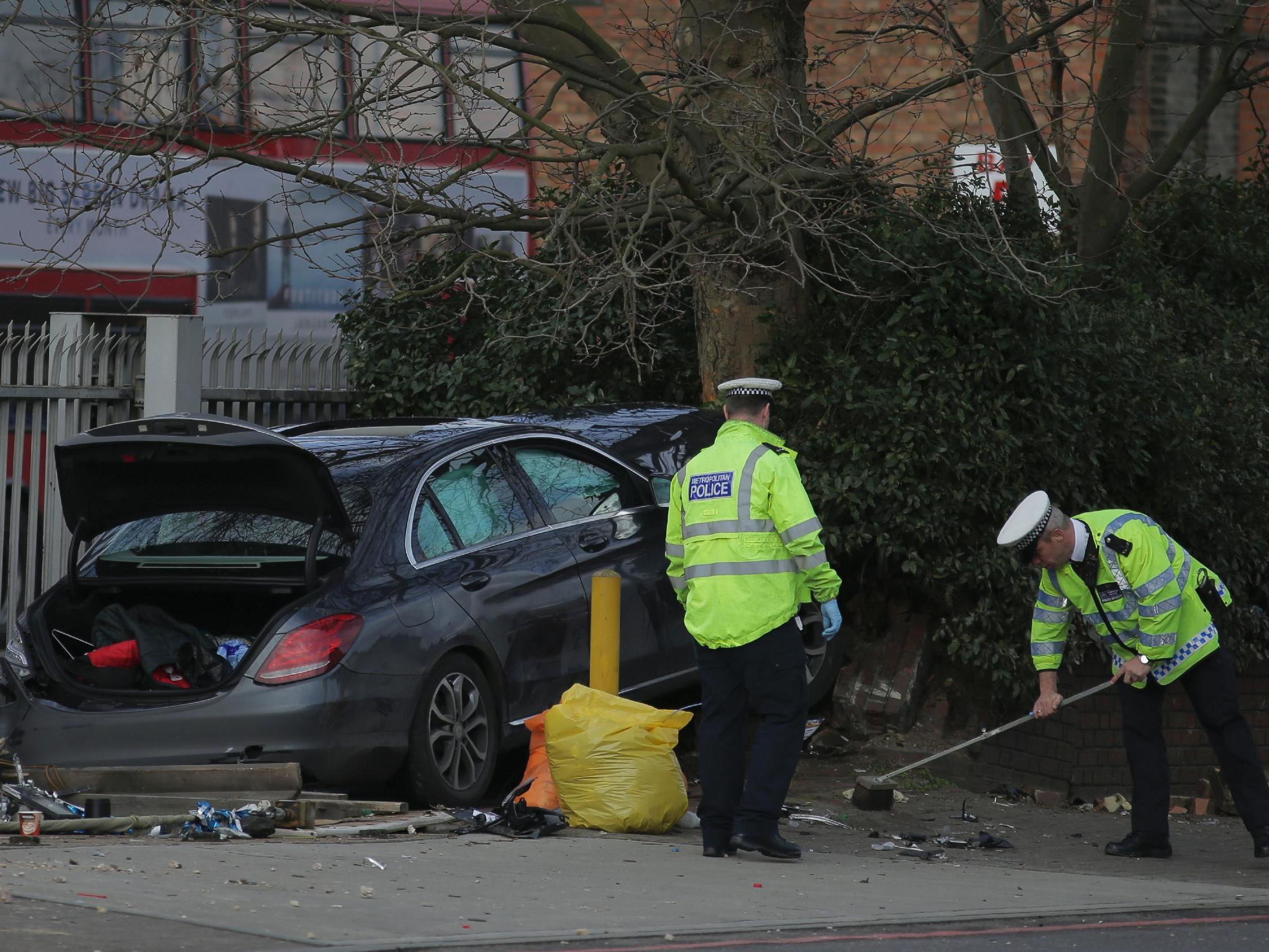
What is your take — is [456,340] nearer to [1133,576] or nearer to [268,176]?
[268,176]

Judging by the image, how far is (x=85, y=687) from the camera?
22.5 feet

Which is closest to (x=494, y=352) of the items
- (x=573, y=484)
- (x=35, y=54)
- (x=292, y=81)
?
(x=292, y=81)

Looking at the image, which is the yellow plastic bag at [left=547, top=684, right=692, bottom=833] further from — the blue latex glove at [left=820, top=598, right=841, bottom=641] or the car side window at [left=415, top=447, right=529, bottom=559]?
the car side window at [left=415, top=447, right=529, bottom=559]

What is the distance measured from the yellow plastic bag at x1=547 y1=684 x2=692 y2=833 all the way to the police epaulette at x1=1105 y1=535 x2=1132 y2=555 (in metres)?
1.82

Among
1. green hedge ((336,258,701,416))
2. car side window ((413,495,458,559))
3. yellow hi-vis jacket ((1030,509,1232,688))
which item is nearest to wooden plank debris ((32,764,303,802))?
car side window ((413,495,458,559))

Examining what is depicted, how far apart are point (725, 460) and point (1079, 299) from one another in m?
4.52

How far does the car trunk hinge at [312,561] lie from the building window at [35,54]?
5.18 meters

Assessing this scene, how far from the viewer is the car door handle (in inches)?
282

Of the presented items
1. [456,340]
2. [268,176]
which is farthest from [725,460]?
[268,176]

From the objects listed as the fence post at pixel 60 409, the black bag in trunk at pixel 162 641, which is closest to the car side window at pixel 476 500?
the black bag in trunk at pixel 162 641

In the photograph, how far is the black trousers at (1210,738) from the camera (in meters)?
Answer: 7.12

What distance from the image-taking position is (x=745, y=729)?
6.74 metres

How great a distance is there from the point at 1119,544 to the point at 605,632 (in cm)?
211

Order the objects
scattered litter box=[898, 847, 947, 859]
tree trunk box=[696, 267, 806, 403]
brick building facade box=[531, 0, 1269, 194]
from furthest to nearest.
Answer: brick building facade box=[531, 0, 1269, 194], tree trunk box=[696, 267, 806, 403], scattered litter box=[898, 847, 947, 859]
